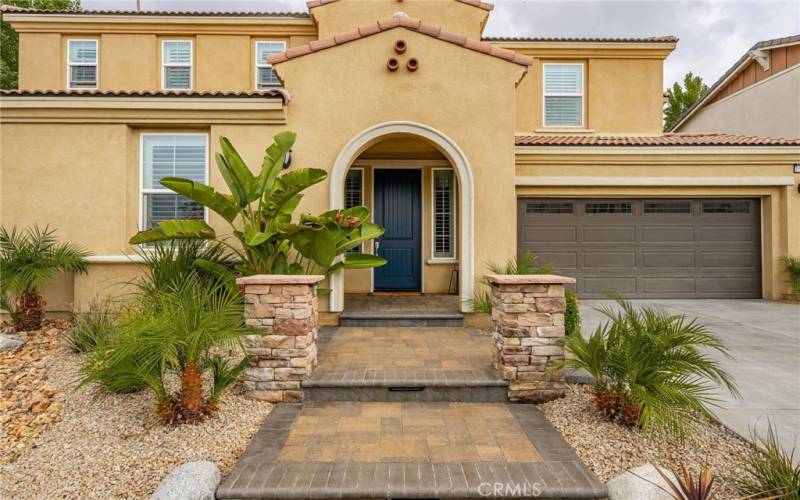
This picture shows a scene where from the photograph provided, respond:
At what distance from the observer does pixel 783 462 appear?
2.81 m

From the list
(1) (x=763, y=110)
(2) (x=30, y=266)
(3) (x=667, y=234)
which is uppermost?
(1) (x=763, y=110)

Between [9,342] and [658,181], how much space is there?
12.4 metres

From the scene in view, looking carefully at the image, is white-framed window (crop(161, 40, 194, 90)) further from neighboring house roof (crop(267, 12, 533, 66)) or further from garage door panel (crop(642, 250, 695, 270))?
garage door panel (crop(642, 250, 695, 270))

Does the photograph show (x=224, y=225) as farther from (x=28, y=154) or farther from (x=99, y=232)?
(x=28, y=154)

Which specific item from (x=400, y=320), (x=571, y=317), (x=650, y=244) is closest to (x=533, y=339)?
(x=571, y=317)

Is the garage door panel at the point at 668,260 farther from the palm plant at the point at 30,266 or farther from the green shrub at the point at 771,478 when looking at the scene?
the palm plant at the point at 30,266

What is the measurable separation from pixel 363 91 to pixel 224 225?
3388mm

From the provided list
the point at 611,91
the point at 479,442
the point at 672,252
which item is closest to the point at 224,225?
the point at 479,442

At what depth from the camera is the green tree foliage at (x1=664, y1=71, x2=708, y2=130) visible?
24031 millimetres

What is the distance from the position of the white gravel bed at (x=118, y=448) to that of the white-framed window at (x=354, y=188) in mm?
5871

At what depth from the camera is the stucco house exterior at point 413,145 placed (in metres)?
7.09

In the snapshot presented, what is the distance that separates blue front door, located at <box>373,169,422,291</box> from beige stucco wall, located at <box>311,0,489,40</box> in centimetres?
406

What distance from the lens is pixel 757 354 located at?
573 cm

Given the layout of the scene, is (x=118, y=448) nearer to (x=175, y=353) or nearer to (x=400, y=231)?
(x=175, y=353)
